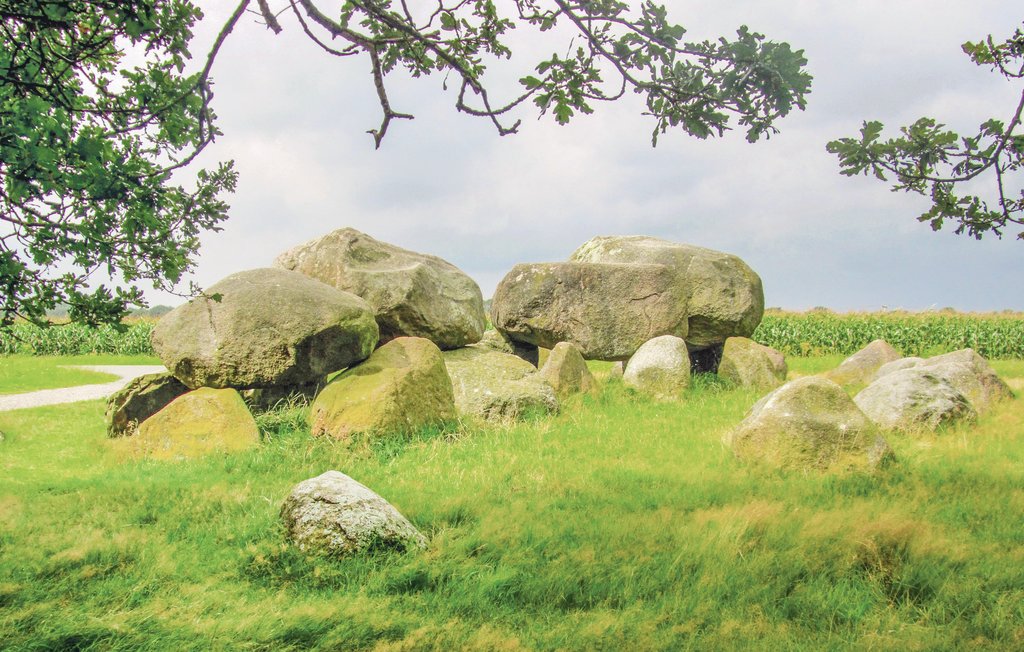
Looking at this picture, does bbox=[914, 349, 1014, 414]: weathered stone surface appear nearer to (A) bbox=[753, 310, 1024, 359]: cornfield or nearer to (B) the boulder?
(B) the boulder

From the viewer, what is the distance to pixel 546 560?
A: 5656 mm

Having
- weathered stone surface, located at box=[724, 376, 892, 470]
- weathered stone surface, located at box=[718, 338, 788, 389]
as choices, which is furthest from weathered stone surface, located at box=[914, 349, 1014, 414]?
weathered stone surface, located at box=[724, 376, 892, 470]

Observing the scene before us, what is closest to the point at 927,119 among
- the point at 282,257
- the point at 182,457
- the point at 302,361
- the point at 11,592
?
the point at 11,592

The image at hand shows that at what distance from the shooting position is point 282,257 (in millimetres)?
13992

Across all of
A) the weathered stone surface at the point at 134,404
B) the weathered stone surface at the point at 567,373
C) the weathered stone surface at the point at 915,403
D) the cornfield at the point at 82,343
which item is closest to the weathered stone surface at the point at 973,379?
the weathered stone surface at the point at 915,403

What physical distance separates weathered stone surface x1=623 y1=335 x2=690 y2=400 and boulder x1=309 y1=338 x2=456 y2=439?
3.87 meters

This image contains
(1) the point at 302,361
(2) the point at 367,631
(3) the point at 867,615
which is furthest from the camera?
(1) the point at 302,361

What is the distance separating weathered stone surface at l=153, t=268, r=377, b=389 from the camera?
36.0 feet

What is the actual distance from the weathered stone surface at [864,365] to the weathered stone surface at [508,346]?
21.2ft

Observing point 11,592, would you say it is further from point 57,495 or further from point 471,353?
point 471,353

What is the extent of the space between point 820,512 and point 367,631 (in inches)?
162

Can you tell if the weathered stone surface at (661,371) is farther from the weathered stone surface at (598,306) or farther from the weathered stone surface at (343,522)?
the weathered stone surface at (343,522)

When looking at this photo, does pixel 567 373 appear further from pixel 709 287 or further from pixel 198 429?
pixel 198 429

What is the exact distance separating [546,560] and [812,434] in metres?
3.87
